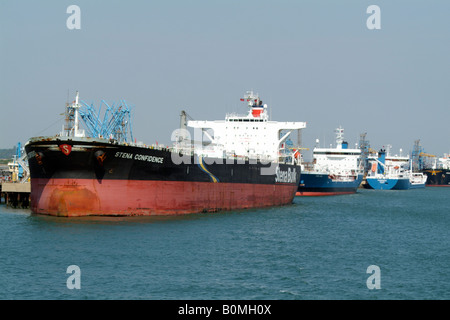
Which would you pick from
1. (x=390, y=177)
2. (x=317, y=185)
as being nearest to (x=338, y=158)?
(x=317, y=185)

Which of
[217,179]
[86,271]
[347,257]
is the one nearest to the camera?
[86,271]

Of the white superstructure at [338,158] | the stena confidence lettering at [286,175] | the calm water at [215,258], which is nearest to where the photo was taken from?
the calm water at [215,258]

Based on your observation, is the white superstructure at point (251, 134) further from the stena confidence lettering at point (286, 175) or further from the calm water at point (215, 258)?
the calm water at point (215, 258)

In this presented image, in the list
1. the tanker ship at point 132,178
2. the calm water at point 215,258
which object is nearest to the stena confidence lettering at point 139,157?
the tanker ship at point 132,178

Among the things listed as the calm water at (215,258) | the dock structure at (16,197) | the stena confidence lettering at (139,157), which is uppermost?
the stena confidence lettering at (139,157)

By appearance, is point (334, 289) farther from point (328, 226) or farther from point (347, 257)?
point (328, 226)

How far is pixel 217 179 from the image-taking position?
3019cm

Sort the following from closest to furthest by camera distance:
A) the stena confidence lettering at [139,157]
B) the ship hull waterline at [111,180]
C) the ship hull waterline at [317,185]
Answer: the ship hull waterline at [111,180]
the stena confidence lettering at [139,157]
the ship hull waterline at [317,185]

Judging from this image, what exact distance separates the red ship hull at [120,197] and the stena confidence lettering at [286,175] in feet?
26.1

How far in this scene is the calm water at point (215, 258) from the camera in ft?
46.0

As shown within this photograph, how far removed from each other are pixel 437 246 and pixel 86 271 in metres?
14.5

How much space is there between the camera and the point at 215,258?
17.6 m

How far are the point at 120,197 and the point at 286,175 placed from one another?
1705 centimetres
